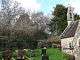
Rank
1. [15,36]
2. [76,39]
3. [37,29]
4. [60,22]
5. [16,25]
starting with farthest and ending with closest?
1. [60,22]
2. [37,29]
3. [16,25]
4. [15,36]
5. [76,39]

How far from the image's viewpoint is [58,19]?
6869 centimetres

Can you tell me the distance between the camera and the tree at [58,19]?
219 ft

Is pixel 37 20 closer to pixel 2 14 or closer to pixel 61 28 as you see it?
pixel 61 28

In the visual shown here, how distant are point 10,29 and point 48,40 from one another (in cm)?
1094

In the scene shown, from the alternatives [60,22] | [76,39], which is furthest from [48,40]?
[76,39]

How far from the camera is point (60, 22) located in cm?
6694

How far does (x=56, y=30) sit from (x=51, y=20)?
14.4ft

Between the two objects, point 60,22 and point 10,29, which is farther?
point 60,22

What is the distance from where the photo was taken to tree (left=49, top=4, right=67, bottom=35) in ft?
219

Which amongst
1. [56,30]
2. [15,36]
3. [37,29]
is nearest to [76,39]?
[15,36]

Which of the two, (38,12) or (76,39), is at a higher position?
(38,12)

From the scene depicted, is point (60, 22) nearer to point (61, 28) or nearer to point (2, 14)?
point (61, 28)

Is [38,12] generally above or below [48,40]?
above

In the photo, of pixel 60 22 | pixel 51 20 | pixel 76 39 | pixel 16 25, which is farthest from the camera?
pixel 51 20
